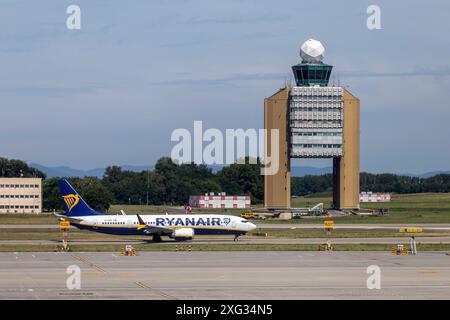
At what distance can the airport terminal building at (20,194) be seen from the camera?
170 meters

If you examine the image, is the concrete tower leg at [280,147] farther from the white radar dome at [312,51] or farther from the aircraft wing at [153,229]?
the aircraft wing at [153,229]

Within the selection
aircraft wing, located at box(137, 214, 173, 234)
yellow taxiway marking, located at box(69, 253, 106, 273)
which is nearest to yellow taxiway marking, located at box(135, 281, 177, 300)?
yellow taxiway marking, located at box(69, 253, 106, 273)

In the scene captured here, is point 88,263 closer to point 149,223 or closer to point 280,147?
point 149,223

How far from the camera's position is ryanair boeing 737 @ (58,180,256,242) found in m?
81.9

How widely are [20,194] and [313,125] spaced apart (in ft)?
205

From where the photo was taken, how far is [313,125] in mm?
140375

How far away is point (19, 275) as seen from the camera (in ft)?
159

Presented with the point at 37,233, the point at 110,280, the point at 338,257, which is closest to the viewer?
the point at 110,280

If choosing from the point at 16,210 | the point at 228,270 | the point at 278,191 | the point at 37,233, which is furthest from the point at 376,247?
the point at 16,210

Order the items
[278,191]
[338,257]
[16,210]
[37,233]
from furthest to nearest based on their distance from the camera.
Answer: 1. [16,210]
2. [278,191]
3. [37,233]
4. [338,257]

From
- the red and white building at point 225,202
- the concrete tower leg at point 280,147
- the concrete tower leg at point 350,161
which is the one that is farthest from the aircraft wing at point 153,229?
the red and white building at point 225,202
